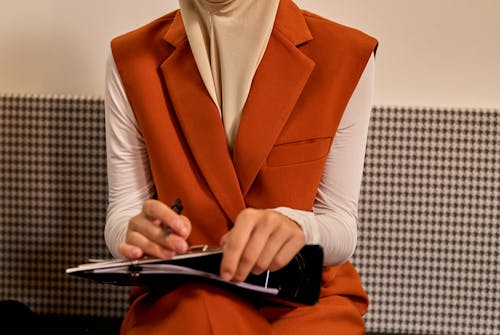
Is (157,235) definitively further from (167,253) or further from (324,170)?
(324,170)

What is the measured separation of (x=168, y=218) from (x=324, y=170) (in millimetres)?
353

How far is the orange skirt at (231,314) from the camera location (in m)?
0.86

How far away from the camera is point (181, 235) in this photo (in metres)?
0.84

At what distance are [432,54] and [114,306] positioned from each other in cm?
90

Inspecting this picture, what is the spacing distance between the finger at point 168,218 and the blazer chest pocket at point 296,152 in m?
0.25

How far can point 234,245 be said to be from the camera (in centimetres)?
81

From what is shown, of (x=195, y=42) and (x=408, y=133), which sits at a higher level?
(x=195, y=42)

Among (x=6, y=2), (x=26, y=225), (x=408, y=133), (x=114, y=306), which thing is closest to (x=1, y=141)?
→ (x=26, y=225)

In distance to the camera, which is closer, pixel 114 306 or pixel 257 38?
pixel 257 38

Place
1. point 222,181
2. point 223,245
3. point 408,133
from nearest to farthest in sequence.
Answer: point 223,245 < point 222,181 < point 408,133

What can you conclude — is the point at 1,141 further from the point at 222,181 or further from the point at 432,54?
the point at 432,54

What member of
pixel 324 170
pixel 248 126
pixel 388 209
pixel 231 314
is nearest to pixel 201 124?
pixel 248 126

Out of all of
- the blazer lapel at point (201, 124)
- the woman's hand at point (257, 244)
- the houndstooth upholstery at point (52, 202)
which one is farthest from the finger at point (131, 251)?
the houndstooth upholstery at point (52, 202)

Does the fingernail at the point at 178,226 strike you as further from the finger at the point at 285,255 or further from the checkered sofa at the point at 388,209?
the checkered sofa at the point at 388,209
